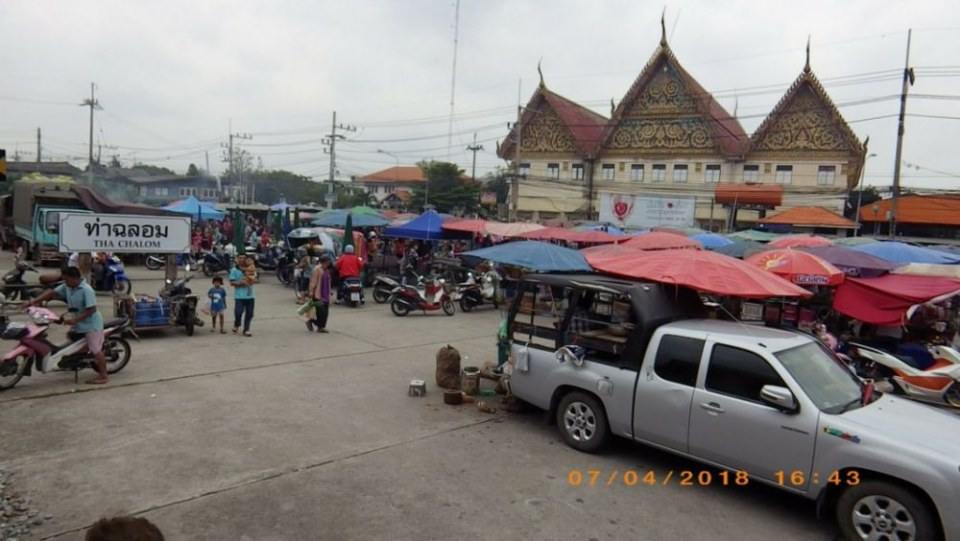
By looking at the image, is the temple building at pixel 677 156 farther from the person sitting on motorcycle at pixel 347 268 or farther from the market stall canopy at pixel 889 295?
the market stall canopy at pixel 889 295

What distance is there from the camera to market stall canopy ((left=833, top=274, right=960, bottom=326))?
824 cm

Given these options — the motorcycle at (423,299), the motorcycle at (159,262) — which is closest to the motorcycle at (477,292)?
the motorcycle at (423,299)

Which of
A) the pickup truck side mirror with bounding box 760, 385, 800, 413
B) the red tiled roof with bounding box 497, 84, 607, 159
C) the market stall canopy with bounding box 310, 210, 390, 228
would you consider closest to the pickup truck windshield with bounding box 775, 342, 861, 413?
the pickup truck side mirror with bounding box 760, 385, 800, 413

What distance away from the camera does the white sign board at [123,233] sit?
33.1ft

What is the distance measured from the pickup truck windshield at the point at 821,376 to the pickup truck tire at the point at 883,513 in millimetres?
603

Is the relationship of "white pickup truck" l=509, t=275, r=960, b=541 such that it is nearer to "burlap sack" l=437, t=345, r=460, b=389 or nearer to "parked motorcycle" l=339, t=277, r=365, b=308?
"burlap sack" l=437, t=345, r=460, b=389

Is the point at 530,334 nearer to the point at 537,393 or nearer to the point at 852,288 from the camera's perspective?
the point at 537,393

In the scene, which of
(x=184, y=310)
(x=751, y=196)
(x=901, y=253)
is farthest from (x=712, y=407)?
(x=751, y=196)

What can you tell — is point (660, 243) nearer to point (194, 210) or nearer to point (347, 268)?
point (347, 268)

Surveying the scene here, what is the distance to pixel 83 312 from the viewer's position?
260 inches

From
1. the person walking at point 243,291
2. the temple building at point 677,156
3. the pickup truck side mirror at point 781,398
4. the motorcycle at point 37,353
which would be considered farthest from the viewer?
the temple building at point 677,156

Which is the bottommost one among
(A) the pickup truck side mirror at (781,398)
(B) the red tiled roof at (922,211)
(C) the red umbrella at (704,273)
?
(A) the pickup truck side mirror at (781,398)

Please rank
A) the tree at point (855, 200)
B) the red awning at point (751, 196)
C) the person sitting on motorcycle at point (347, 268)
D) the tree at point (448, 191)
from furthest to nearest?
the tree at point (448, 191) → the tree at point (855, 200) → the red awning at point (751, 196) → the person sitting on motorcycle at point (347, 268)

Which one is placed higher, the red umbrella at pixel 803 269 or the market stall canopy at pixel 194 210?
the market stall canopy at pixel 194 210
